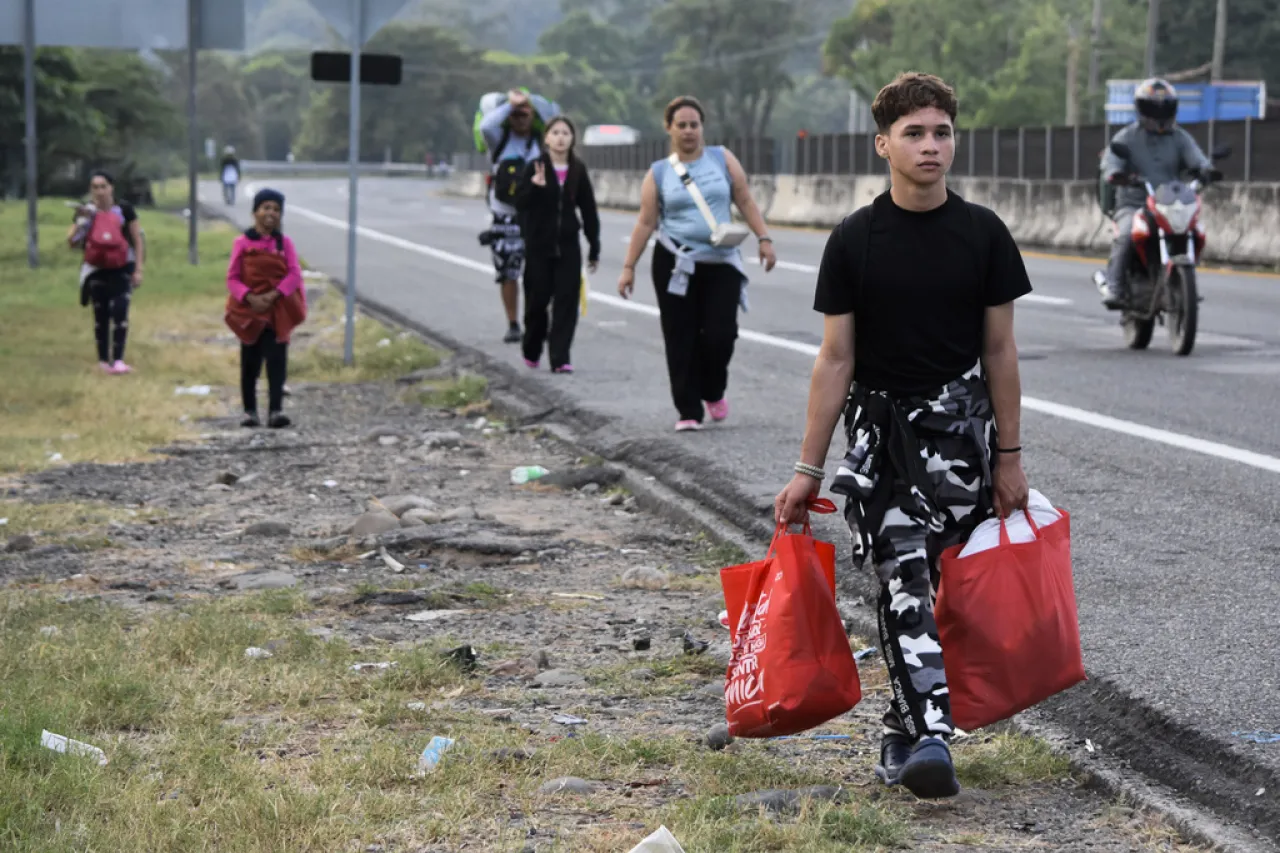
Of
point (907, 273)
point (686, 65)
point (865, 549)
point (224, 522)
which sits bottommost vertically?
point (224, 522)

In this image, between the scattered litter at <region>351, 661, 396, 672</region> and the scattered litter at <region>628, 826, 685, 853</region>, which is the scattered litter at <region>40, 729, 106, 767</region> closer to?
the scattered litter at <region>351, 661, 396, 672</region>

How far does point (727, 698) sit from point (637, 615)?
6.50ft

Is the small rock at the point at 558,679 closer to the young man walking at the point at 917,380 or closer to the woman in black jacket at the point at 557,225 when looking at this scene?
the young man walking at the point at 917,380

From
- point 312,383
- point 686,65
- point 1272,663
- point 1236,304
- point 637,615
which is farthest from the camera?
point 686,65

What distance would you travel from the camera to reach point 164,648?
611 cm

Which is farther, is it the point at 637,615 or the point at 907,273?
the point at 637,615

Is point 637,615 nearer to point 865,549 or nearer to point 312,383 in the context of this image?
point 865,549

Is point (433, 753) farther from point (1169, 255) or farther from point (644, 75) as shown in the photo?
point (644, 75)

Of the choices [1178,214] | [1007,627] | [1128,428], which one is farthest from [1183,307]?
[1007,627]

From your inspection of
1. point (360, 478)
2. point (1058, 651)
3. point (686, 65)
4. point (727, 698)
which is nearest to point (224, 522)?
point (360, 478)

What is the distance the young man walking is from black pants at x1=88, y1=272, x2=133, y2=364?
37.6 feet

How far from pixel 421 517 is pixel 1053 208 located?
20.4 m

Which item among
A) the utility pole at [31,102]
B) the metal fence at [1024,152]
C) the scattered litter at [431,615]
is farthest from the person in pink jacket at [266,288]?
the metal fence at [1024,152]

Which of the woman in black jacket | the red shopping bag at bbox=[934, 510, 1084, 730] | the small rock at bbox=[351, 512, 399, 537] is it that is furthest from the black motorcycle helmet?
the red shopping bag at bbox=[934, 510, 1084, 730]
